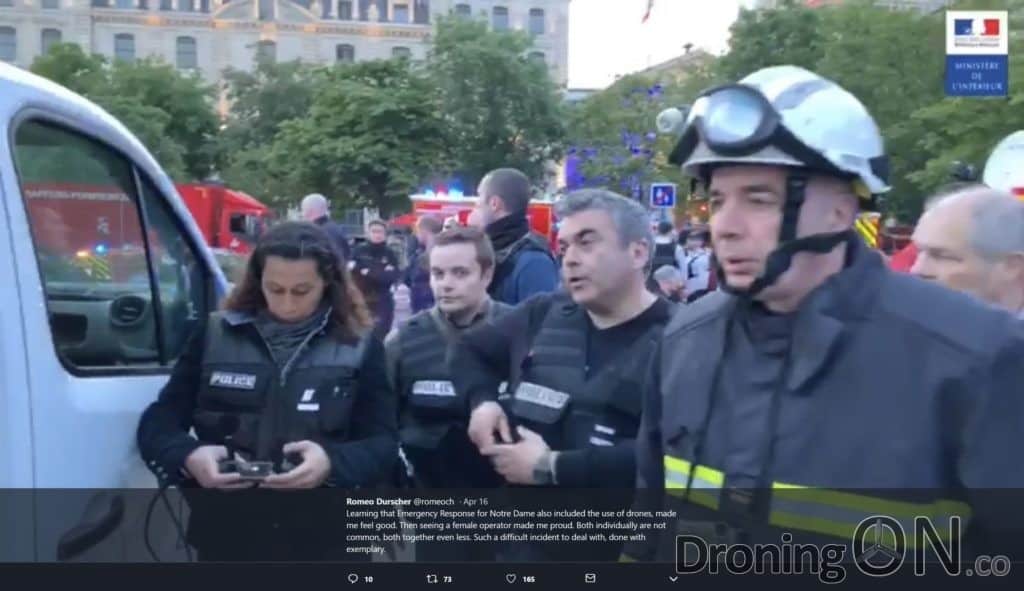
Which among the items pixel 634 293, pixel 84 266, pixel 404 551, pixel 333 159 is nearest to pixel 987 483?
pixel 404 551

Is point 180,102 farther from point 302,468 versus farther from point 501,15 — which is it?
point 302,468

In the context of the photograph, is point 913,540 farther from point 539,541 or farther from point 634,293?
point 634,293

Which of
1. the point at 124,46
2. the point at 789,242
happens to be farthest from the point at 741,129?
the point at 124,46

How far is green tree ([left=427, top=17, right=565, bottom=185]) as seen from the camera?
3612 cm

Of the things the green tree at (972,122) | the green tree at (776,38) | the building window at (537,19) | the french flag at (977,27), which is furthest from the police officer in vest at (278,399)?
the building window at (537,19)

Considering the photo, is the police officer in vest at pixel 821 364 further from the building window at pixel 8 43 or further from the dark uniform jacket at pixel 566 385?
the building window at pixel 8 43

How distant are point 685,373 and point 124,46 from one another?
65803 mm

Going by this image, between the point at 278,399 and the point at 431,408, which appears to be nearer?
the point at 278,399

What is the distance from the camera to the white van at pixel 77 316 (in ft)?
8.62

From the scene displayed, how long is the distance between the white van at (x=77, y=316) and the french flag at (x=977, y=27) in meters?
12.4

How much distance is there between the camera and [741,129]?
217 centimetres

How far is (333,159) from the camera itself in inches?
1371

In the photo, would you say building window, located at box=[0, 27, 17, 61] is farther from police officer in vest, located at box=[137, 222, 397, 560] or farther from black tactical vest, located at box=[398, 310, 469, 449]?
Answer: police officer in vest, located at box=[137, 222, 397, 560]

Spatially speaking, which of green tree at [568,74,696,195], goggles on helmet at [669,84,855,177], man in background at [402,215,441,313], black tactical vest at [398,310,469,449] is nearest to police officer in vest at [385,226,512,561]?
black tactical vest at [398,310,469,449]
